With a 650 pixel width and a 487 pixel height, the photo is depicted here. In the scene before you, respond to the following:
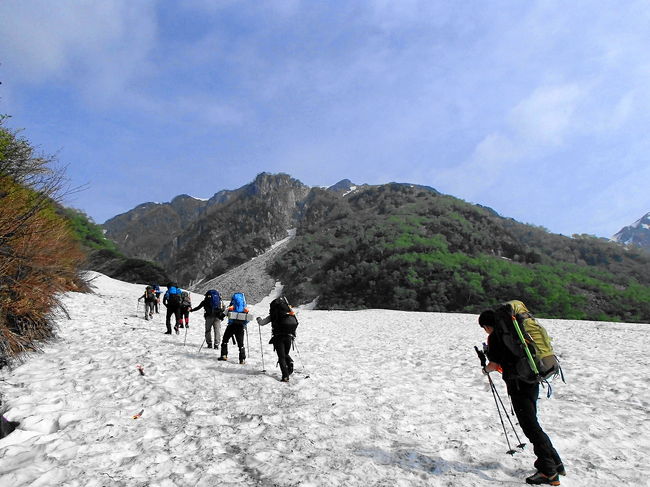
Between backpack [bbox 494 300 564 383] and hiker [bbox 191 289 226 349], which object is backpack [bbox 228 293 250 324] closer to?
hiker [bbox 191 289 226 349]

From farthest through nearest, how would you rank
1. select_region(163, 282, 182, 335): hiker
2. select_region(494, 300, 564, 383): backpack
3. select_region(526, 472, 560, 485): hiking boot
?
select_region(163, 282, 182, 335): hiker, select_region(494, 300, 564, 383): backpack, select_region(526, 472, 560, 485): hiking boot

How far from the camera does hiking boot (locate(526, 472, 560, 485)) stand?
4.26 meters

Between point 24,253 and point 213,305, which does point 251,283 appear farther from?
point 24,253

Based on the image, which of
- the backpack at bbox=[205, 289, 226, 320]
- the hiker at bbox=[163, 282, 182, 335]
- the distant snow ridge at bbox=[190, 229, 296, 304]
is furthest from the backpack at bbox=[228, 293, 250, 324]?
the distant snow ridge at bbox=[190, 229, 296, 304]

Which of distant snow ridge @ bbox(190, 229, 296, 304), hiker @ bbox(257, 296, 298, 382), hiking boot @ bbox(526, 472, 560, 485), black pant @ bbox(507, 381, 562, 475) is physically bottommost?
hiking boot @ bbox(526, 472, 560, 485)

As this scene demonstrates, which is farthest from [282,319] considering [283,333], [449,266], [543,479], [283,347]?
[449,266]

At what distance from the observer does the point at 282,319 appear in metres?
8.62

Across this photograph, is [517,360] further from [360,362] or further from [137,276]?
[137,276]

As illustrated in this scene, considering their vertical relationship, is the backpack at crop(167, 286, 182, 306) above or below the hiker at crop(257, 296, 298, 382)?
above

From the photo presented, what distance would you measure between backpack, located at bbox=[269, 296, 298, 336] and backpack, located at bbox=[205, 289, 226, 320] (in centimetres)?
333

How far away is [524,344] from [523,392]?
0.64 meters

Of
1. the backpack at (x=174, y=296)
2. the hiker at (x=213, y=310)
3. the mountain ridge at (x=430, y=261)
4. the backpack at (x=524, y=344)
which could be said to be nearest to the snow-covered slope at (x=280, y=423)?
the hiker at (x=213, y=310)

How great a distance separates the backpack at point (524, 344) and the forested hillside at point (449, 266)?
5222 centimetres

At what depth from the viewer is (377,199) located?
123 metres
